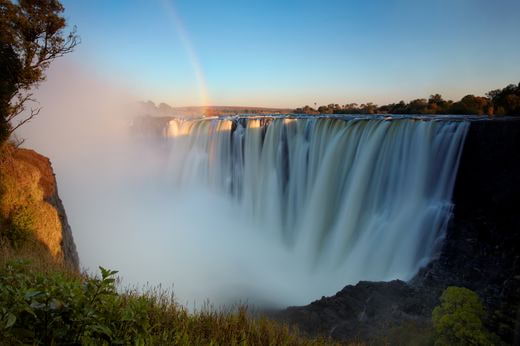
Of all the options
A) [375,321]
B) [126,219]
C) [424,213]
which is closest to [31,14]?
[375,321]

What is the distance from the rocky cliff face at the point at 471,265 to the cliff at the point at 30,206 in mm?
7606

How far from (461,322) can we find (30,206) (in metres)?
11.8

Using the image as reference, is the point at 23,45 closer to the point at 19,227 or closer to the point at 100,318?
the point at 19,227

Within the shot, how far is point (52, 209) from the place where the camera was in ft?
37.0

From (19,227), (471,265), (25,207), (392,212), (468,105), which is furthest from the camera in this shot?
(468,105)

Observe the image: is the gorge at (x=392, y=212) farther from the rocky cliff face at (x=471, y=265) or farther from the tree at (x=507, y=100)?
the tree at (x=507, y=100)

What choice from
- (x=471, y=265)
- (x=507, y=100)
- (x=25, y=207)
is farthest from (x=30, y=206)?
(x=507, y=100)

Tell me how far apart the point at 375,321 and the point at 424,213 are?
5400 millimetres

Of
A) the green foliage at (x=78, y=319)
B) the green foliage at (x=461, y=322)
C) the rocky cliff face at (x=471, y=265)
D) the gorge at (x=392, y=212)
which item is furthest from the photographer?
the gorge at (x=392, y=212)

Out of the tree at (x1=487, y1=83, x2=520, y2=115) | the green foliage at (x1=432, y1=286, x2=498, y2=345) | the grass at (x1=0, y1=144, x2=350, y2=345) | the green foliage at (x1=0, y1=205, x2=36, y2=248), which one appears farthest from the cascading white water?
the green foliage at (x1=0, y1=205, x2=36, y2=248)

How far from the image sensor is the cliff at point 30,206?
9.61 m

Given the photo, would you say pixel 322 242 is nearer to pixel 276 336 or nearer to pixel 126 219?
pixel 276 336

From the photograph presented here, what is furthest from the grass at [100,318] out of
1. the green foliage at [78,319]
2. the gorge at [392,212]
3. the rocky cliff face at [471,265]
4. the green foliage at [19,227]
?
the gorge at [392,212]

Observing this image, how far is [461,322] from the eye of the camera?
5730mm
